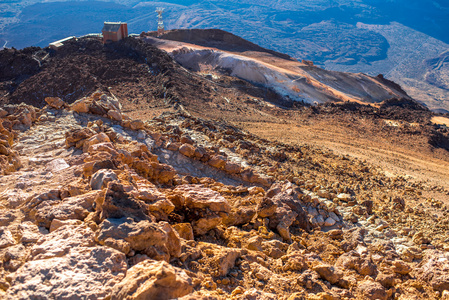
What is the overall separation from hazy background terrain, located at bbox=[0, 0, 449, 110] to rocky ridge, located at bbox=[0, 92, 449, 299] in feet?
226

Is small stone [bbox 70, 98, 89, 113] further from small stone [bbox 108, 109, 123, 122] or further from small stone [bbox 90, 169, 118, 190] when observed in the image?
small stone [bbox 90, 169, 118, 190]

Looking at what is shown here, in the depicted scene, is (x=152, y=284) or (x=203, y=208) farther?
(x=203, y=208)

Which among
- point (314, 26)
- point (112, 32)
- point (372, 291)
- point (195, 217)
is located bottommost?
point (372, 291)

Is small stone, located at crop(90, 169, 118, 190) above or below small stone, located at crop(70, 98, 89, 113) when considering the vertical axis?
above

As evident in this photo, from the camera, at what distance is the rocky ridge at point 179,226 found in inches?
101

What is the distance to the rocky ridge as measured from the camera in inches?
101

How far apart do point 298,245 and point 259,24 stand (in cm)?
11137

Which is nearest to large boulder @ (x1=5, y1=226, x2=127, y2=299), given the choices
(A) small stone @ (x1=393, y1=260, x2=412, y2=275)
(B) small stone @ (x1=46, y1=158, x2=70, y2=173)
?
(B) small stone @ (x1=46, y1=158, x2=70, y2=173)

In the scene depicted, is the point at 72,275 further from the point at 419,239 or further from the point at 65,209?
the point at 419,239

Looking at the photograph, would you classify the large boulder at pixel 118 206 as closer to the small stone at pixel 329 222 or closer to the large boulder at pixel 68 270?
the large boulder at pixel 68 270

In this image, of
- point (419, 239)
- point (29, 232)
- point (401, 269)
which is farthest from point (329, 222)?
point (29, 232)

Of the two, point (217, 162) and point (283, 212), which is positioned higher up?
point (283, 212)

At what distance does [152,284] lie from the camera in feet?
7.09

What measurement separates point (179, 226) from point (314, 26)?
115m
